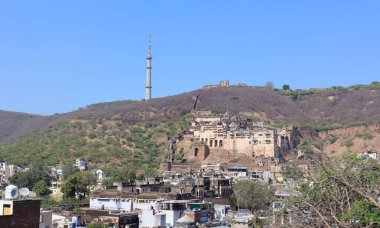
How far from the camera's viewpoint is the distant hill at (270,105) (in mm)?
81688

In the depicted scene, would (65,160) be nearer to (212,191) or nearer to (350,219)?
(212,191)

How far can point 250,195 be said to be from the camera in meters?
41.1

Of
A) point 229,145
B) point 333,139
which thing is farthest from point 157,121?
point 333,139

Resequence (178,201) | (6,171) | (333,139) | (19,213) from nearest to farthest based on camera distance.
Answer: (19,213) → (178,201) → (6,171) → (333,139)

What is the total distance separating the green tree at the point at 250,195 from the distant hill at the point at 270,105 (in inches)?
1443

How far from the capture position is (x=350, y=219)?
10359 mm

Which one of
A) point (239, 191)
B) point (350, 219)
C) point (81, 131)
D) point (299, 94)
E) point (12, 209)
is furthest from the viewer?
point (299, 94)

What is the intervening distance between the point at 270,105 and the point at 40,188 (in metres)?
50.4

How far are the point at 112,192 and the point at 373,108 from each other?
61.5m

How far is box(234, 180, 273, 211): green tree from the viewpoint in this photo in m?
40.4

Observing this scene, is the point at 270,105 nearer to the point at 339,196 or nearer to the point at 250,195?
the point at 250,195

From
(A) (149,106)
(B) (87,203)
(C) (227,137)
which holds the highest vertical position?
(A) (149,106)

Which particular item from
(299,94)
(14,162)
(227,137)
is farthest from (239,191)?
(299,94)

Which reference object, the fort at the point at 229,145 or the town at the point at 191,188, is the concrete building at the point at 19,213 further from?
the fort at the point at 229,145
